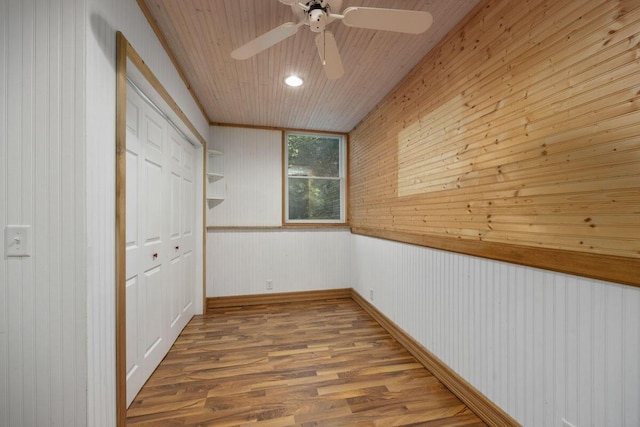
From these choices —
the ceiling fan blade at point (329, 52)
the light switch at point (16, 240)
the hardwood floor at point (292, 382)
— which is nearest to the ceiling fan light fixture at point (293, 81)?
the ceiling fan blade at point (329, 52)

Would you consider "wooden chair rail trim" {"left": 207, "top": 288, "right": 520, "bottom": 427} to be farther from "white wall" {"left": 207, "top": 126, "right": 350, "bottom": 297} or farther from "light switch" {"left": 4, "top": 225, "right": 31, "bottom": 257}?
"light switch" {"left": 4, "top": 225, "right": 31, "bottom": 257}

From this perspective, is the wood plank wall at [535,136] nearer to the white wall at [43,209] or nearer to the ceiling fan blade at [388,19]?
the ceiling fan blade at [388,19]

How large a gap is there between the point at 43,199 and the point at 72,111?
38cm

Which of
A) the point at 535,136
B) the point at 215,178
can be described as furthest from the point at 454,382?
the point at 215,178

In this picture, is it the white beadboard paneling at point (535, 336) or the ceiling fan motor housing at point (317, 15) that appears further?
the ceiling fan motor housing at point (317, 15)

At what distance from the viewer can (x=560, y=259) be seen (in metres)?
Answer: 1.16

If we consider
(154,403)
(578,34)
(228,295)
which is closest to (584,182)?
(578,34)

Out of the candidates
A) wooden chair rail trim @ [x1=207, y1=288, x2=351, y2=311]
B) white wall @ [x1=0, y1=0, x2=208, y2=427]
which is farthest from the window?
white wall @ [x1=0, y1=0, x2=208, y2=427]

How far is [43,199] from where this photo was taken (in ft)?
3.51

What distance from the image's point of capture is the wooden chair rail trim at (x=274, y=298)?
3.55 metres

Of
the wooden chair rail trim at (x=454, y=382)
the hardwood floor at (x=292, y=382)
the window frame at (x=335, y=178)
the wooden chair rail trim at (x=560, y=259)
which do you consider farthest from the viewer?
the window frame at (x=335, y=178)

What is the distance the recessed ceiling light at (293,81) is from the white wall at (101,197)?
1.29 metres

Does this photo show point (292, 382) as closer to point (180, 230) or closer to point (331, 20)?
point (180, 230)

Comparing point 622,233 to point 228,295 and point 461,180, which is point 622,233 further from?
point 228,295
